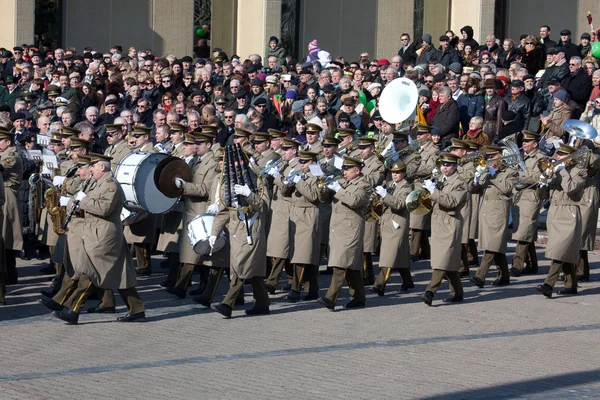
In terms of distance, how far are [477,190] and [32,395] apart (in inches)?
290

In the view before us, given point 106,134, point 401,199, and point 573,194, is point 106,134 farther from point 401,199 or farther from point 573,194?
point 573,194

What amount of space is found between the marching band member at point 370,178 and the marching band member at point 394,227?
21cm

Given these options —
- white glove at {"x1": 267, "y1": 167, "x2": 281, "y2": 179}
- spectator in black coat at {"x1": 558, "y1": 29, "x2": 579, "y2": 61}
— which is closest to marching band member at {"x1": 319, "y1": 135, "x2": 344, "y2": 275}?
white glove at {"x1": 267, "y1": 167, "x2": 281, "y2": 179}

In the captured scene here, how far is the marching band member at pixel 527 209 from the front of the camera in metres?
16.2

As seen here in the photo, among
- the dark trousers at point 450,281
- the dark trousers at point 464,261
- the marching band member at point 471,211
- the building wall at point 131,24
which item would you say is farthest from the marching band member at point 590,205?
the building wall at point 131,24

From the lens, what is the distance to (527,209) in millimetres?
16547

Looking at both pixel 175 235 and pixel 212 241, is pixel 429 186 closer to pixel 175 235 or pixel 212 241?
pixel 212 241

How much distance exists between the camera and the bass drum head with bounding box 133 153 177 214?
1442 centimetres

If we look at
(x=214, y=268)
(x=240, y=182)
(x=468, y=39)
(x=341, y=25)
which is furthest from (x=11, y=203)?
(x=341, y=25)

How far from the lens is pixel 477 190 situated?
50.9ft

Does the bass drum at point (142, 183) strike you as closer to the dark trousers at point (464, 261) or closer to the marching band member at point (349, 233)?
the marching band member at point (349, 233)

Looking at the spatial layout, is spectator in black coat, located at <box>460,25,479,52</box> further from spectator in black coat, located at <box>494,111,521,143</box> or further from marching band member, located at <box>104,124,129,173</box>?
→ marching band member, located at <box>104,124,129,173</box>

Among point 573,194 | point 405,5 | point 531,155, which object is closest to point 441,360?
point 573,194

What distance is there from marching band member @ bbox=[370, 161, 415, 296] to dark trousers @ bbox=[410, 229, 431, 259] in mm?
2603
